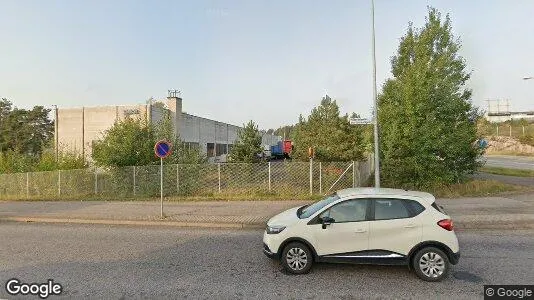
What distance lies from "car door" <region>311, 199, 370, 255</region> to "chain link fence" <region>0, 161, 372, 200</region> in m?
8.18

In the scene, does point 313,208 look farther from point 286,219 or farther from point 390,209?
point 390,209

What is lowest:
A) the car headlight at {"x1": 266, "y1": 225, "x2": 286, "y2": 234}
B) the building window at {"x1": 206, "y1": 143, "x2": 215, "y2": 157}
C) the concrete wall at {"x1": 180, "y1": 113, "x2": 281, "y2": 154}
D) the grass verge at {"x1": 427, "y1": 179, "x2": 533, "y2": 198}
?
the grass verge at {"x1": 427, "y1": 179, "x2": 533, "y2": 198}

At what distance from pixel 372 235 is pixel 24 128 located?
5122 cm

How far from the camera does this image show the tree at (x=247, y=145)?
64.6 feet

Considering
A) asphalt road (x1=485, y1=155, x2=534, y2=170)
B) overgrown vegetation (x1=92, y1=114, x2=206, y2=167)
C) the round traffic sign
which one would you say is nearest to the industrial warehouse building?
overgrown vegetation (x1=92, y1=114, x2=206, y2=167)

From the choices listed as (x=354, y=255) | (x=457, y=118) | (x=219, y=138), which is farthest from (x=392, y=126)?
(x=219, y=138)

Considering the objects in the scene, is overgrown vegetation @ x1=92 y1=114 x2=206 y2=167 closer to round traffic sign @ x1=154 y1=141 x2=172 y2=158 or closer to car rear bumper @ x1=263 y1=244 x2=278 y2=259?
round traffic sign @ x1=154 y1=141 x2=172 y2=158

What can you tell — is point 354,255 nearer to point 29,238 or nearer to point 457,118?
point 29,238

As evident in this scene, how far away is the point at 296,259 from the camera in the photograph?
5.63 metres

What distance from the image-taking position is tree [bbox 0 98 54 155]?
4241cm

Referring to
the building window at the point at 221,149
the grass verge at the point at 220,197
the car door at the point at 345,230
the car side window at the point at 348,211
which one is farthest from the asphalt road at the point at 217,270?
the building window at the point at 221,149

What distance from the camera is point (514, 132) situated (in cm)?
7456

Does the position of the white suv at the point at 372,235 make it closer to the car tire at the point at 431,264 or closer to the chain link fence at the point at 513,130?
the car tire at the point at 431,264

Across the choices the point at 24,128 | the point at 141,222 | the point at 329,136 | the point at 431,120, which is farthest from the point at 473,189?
the point at 24,128
